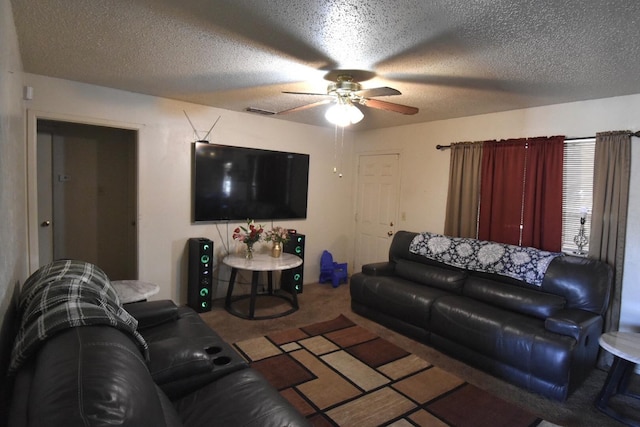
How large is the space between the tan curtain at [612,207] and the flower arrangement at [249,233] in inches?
136

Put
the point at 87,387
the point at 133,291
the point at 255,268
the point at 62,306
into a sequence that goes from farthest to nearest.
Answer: the point at 255,268, the point at 133,291, the point at 62,306, the point at 87,387

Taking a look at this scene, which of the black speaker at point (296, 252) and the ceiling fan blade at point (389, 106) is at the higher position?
the ceiling fan blade at point (389, 106)

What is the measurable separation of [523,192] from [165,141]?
3.92 meters

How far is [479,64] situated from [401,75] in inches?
22.5

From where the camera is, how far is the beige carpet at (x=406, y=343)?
2.45 m

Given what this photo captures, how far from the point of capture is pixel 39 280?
1886 millimetres

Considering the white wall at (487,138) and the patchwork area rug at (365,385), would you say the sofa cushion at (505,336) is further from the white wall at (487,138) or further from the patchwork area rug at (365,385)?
the white wall at (487,138)

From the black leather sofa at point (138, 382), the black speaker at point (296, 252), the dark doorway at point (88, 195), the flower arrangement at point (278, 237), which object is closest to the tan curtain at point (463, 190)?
the black speaker at point (296, 252)

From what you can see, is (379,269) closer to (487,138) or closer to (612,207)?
(487,138)

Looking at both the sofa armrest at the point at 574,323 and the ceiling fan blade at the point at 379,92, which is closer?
the ceiling fan blade at the point at 379,92

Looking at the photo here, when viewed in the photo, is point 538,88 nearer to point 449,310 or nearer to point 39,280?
point 449,310

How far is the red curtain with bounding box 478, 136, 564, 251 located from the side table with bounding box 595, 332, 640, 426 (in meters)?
1.05

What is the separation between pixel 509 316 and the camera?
2.98 meters

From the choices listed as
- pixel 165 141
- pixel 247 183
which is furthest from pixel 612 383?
pixel 165 141
